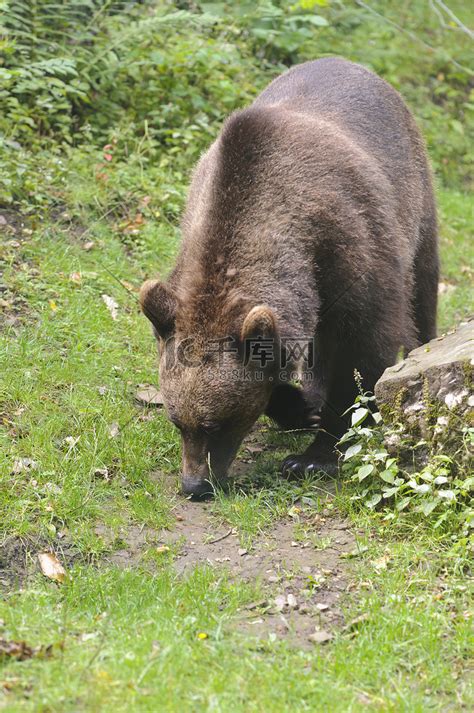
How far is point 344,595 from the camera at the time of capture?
518 cm

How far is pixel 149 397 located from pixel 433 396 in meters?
2.47

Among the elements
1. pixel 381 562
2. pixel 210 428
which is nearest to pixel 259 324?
pixel 210 428

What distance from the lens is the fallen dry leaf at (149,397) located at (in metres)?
7.43

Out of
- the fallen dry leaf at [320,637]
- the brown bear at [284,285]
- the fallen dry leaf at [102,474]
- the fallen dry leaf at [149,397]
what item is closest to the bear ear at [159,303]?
the brown bear at [284,285]

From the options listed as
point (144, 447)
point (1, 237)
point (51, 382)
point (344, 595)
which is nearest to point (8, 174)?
point (1, 237)

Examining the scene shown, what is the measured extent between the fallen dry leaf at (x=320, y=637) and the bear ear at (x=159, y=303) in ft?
6.94

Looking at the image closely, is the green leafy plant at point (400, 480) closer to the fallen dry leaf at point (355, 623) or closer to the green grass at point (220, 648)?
the green grass at point (220, 648)

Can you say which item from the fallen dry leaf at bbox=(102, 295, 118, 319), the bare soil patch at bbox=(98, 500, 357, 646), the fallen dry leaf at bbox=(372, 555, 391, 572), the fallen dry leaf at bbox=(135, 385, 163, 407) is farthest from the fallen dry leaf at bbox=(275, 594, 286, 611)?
the fallen dry leaf at bbox=(102, 295, 118, 319)

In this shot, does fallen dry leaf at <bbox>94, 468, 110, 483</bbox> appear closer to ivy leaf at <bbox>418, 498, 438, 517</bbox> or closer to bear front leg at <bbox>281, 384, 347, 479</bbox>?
bear front leg at <bbox>281, 384, 347, 479</bbox>

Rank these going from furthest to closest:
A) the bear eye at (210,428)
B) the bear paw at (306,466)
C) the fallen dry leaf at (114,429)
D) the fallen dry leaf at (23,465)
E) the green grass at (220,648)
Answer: the fallen dry leaf at (114,429), the bear paw at (306,466), the fallen dry leaf at (23,465), the bear eye at (210,428), the green grass at (220,648)

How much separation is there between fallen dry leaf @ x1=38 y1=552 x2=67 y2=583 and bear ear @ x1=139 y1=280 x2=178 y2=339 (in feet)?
4.99

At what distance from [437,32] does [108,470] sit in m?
11.0

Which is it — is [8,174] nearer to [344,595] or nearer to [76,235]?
[76,235]

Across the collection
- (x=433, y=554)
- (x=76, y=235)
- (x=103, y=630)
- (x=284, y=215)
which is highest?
(x=284, y=215)
